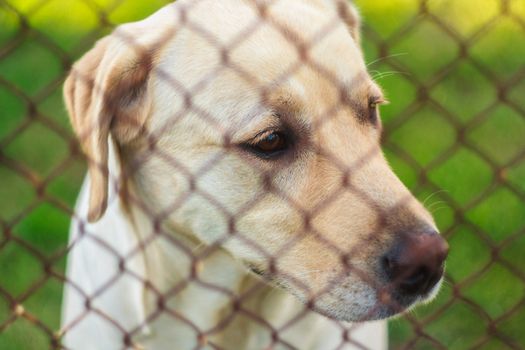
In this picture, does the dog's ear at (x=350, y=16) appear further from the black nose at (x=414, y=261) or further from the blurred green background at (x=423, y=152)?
the black nose at (x=414, y=261)

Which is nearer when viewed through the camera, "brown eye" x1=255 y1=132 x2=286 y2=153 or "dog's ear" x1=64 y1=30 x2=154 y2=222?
"brown eye" x1=255 y1=132 x2=286 y2=153

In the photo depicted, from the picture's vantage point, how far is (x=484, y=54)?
4.53 meters

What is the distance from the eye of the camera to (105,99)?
8.11 ft

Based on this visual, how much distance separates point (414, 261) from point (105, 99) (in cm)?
103

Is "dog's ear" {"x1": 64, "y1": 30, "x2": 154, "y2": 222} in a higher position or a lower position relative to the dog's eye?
higher

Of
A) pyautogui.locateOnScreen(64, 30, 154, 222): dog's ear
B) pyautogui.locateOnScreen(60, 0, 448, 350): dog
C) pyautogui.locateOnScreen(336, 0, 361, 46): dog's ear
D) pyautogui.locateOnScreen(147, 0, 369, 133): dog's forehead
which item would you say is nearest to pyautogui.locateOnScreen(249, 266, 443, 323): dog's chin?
pyautogui.locateOnScreen(60, 0, 448, 350): dog

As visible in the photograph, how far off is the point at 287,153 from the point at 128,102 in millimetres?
558

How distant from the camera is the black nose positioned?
2168 millimetres

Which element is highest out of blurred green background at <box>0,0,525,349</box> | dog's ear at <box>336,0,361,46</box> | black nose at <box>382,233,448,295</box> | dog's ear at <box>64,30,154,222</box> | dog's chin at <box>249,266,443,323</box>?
dog's ear at <box>64,30,154,222</box>

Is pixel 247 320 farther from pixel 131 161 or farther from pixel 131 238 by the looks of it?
pixel 131 161

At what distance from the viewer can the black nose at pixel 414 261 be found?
7.11 feet

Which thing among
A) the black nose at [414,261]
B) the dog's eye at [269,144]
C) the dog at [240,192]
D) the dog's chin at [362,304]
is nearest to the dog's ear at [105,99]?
the dog at [240,192]

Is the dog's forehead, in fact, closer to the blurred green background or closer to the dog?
the dog

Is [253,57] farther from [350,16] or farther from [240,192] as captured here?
[350,16]
